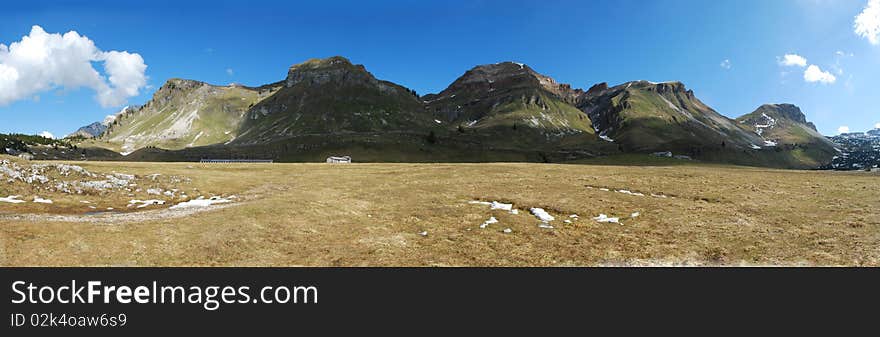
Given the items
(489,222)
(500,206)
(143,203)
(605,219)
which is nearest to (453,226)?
(489,222)

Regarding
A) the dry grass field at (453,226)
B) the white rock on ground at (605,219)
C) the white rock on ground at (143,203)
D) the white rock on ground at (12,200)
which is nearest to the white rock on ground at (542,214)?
the dry grass field at (453,226)

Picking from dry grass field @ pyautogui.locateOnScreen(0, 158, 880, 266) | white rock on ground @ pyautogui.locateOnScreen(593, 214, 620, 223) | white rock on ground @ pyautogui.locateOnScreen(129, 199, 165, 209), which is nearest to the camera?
dry grass field @ pyautogui.locateOnScreen(0, 158, 880, 266)

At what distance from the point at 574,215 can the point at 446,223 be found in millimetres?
10144

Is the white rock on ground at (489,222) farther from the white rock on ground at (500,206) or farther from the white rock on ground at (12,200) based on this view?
the white rock on ground at (12,200)

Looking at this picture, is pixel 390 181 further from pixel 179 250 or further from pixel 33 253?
pixel 33 253

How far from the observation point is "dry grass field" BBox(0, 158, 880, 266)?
61.7 ft

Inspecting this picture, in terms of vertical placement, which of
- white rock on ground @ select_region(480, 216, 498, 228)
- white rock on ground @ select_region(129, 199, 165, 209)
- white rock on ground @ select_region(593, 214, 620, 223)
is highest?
white rock on ground @ select_region(129, 199, 165, 209)

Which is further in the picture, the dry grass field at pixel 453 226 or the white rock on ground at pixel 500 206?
the white rock on ground at pixel 500 206

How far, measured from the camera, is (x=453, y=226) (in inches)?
1027

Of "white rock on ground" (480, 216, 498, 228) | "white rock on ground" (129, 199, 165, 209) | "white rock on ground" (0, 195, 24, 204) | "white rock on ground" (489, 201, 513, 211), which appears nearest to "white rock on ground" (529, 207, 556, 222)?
"white rock on ground" (489, 201, 513, 211)

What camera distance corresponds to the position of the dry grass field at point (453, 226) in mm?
18812

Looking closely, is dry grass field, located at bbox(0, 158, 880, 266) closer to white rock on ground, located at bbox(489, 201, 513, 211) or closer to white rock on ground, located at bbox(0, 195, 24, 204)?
white rock on ground, located at bbox(0, 195, 24, 204)

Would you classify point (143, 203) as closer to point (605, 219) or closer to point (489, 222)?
point (489, 222)
